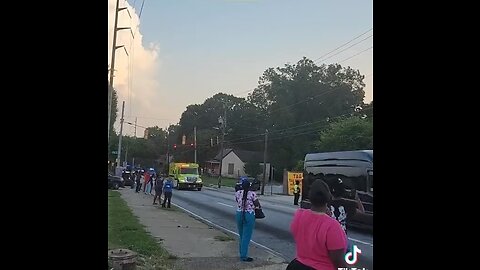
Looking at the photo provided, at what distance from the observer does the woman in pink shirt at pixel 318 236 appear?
93.0 inches

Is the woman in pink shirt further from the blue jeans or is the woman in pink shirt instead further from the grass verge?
the grass verge

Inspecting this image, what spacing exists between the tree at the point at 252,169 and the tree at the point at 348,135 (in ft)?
1.22

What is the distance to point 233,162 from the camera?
9.35ft

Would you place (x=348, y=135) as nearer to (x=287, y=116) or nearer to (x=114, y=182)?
(x=287, y=116)

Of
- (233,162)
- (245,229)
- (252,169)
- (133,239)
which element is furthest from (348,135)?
(133,239)

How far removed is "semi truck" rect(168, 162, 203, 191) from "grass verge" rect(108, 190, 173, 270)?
382mm

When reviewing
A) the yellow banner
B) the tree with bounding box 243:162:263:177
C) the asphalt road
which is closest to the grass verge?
the asphalt road

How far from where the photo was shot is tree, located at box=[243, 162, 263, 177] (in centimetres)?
276

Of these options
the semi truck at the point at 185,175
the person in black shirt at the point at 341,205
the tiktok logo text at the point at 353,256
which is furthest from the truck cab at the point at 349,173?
the semi truck at the point at 185,175

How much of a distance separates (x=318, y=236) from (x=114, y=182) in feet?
4.17
